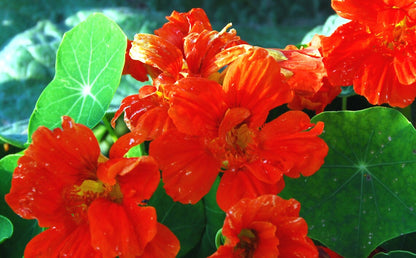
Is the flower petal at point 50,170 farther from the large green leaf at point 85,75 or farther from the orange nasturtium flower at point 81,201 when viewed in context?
the large green leaf at point 85,75

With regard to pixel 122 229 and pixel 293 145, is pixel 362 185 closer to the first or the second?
pixel 293 145

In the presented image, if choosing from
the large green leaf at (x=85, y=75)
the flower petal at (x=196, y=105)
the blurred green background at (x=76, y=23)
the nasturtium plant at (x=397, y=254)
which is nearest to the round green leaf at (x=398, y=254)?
the nasturtium plant at (x=397, y=254)

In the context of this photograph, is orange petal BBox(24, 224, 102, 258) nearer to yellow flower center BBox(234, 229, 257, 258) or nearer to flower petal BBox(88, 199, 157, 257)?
flower petal BBox(88, 199, 157, 257)

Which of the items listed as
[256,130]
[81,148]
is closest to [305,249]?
[256,130]

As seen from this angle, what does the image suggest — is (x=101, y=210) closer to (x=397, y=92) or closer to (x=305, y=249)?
(x=305, y=249)

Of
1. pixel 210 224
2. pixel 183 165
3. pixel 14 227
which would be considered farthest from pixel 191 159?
pixel 14 227

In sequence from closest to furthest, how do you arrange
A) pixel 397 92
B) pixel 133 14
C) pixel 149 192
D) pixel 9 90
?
pixel 149 192 → pixel 397 92 → pixel 9 90 → pixel 133 14
